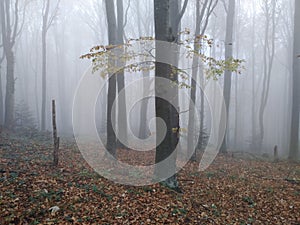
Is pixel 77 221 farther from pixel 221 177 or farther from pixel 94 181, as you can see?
pixel 221 177

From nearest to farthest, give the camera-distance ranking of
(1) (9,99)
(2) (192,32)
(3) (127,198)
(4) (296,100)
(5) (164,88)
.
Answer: (3) (127,198) → (5) (164,88) → (4) (296,100) → (1) (9,99) → (2) (192,32)

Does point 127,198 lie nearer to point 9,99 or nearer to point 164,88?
point 164,88

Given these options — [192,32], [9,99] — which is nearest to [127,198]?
[9,99]

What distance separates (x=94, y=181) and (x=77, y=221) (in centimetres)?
189

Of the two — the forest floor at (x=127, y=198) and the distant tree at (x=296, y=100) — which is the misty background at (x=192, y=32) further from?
the forest floor at (x=127, y=198)

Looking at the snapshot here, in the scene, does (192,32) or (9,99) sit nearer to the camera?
(9,99)

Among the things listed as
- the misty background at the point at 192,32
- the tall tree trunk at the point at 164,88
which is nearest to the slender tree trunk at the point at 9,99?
the misty background at the point at 192,32

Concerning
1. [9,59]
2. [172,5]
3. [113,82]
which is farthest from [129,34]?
[113,82]

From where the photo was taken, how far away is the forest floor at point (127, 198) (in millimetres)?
4410

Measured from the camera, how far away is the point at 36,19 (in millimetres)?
25078

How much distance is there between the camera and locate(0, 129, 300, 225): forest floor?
4.41 m

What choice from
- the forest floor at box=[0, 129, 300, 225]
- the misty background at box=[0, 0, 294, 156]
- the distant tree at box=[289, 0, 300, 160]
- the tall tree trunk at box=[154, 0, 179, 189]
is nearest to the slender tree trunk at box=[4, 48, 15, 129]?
the misty background at box=[0, 0, 294, 156]

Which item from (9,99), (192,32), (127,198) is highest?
(192,32)

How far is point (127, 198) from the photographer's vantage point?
5.28m
